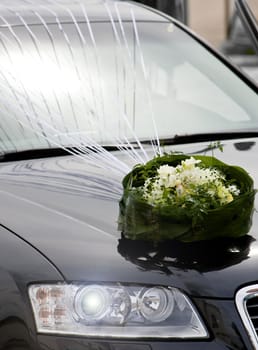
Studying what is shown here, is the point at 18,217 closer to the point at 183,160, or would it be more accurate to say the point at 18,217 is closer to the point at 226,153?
the point at 183,160

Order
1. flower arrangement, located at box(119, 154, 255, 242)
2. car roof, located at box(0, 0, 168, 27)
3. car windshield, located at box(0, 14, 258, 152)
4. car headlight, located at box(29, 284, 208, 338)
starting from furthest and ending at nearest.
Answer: car roof, located at box(0, 0, 168, 27)
car windshield, located at box(0, 14, 258, 152)
flower arrangement, located at box(119, 154, 255, 242)
car headlight, located at box(29, 284, 208, 338)

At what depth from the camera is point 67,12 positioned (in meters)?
4.97

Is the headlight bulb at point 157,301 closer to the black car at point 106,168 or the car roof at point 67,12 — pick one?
the black car at point 106,168

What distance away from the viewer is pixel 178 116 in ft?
15.4

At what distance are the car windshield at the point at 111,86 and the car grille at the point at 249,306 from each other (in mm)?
1260

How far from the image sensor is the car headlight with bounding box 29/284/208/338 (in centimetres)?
313

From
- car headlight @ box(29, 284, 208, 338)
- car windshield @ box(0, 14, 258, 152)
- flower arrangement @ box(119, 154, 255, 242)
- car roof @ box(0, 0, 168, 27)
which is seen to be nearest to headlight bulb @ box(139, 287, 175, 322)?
car headlight @ box(29, 284, 208, 338)

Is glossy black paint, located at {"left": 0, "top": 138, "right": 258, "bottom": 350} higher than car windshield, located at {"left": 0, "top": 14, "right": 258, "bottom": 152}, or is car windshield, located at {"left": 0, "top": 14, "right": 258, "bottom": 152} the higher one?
car windshield, located at {"left": 0, "top": 14, "right": 258, "bottom": 152}

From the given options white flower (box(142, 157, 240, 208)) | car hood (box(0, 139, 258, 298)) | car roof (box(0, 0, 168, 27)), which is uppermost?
car roof (box(0, 0, 168, 27))

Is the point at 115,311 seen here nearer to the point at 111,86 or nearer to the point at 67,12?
the point at 111,86

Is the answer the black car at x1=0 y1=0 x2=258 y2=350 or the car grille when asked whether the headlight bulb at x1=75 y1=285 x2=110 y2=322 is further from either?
the car grille

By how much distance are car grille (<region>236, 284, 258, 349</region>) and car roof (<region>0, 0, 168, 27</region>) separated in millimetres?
2045

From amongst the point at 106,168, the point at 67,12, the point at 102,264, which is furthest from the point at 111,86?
the point at 102,264

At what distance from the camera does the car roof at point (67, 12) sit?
15.9ft
